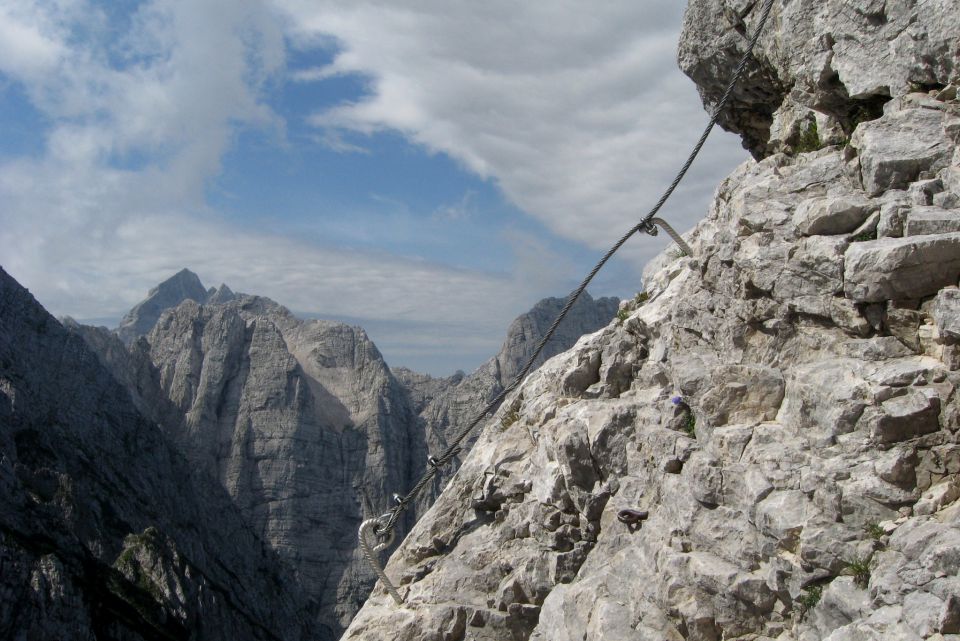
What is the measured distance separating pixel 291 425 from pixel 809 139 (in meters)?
119

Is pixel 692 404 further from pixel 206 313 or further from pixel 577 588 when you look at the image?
pixel 206 313

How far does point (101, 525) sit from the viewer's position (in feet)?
230

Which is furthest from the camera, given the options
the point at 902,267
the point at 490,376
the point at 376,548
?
the point at 490,376

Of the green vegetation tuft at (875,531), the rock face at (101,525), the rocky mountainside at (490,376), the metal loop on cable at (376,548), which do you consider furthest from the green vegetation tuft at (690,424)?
the rocky mountainside at (490,376)

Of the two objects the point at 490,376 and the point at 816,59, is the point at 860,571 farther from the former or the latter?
the point at 490,376

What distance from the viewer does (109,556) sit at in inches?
2665

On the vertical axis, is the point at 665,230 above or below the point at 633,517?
above

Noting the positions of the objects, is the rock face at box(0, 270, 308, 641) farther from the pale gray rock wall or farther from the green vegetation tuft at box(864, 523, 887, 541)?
the green vegetation tuft at box(864, 523, 887, 541)

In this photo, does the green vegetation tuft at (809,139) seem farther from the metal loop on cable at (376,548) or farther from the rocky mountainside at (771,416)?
the metal loop on cable at (376,548)

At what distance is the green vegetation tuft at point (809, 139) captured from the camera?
10492mm

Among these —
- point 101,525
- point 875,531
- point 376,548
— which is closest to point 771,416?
point 875,531

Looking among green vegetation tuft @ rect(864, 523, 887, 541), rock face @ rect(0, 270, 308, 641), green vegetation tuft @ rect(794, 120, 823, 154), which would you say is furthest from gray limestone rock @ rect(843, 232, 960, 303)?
rock face @ rect(0, 270, 308, 641)

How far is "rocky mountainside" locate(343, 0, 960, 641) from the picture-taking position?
7.43m

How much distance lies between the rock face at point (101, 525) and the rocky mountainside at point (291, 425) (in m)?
16.9
